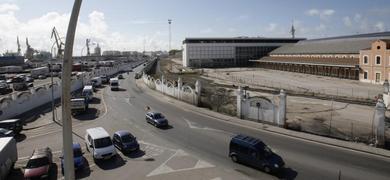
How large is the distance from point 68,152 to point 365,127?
32.0 m

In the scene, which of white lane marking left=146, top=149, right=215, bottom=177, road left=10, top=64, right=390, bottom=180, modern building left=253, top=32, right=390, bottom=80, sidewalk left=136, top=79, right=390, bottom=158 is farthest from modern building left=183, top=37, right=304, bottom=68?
white lane marking left=146, top=149, right=215, bottom=177

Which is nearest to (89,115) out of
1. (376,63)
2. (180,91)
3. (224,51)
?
(180,91)

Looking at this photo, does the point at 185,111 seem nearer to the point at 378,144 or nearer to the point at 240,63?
the point at 378,144

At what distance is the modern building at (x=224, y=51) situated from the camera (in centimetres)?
13738

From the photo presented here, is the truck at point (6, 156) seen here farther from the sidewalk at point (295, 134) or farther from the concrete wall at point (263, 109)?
the concrete wall at point (263, 109)

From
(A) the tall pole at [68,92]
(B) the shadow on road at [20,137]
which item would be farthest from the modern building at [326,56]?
(A) the tall pole at [68,92]

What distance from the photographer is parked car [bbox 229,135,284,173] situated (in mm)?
19906

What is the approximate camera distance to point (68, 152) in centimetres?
784

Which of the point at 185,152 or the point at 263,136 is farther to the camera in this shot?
the point at 263,136

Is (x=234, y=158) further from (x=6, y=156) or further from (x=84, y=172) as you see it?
(x=6, y=156)

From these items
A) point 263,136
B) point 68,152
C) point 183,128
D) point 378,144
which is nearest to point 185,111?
point 183,128

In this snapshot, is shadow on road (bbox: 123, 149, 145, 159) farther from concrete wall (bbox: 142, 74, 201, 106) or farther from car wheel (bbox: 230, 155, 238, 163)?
concrete wall (bbox: 142, 74, 201, 106)

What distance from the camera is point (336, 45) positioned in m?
105

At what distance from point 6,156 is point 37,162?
6.54ft
